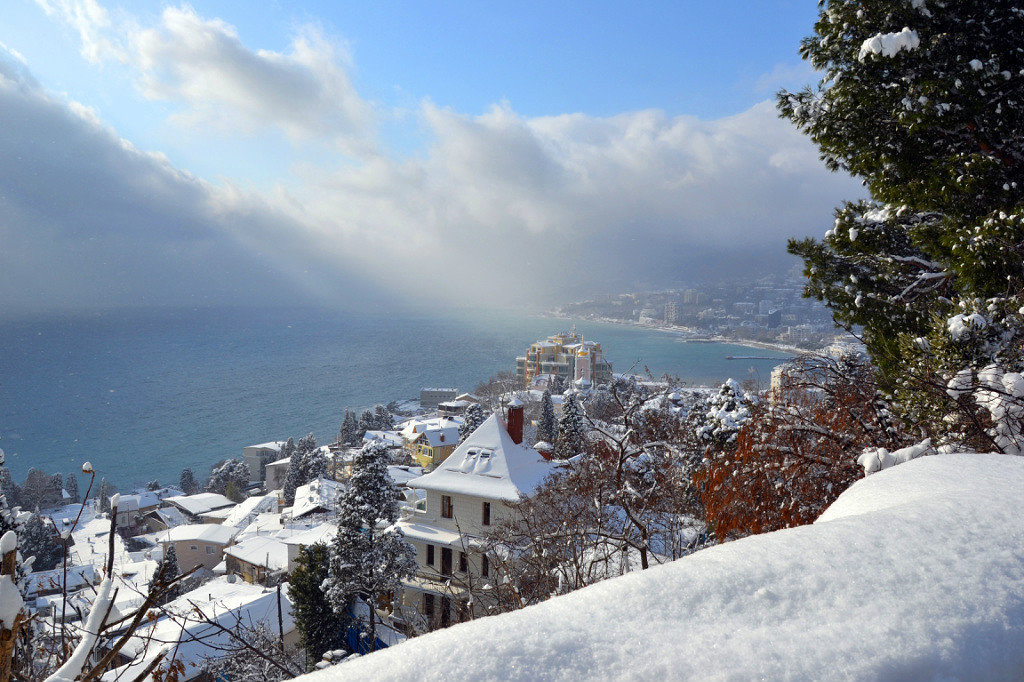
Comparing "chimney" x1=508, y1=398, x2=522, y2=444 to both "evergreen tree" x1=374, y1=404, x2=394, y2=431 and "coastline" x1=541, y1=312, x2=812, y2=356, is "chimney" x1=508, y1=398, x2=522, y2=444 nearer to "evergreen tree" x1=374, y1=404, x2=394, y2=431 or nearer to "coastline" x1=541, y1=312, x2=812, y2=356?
"coastline" x1=541, y1=312, x2=812, y2=356

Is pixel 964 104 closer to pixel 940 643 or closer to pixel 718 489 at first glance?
pixel 718 489

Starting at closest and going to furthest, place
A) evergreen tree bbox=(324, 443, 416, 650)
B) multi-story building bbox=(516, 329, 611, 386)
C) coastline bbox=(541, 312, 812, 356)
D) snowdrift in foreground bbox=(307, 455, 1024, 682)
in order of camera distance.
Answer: snowdrift in foreground bbox=(307, 455, 1024, 682) < evergreen tree bbox=(324, 443, 416, 650) < multi-story building bbox=(516, 329, 611, 386) < coastline bbox=(541, 312, 812, 356)

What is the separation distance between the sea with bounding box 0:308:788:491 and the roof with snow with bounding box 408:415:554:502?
18.2 meters

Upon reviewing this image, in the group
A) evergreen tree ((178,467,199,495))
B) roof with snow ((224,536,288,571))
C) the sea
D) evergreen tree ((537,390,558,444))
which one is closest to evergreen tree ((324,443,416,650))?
roof with snow ((224,536,288,571))

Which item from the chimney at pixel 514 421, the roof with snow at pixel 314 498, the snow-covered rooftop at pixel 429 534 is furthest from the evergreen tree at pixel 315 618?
the roof with snow at pixel 314 498

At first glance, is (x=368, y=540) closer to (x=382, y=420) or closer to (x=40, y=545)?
(x=40, y=545)

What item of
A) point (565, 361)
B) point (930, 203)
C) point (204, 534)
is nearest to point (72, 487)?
point (204, 534)

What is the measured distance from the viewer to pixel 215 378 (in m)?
94.7

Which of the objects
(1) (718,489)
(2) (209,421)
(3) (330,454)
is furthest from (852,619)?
(2) (209,421)

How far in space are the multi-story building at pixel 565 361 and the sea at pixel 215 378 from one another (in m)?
4.99

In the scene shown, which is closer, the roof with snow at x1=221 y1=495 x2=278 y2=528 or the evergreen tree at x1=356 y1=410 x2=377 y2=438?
the roof with snow at x1=221 y1=495 x2=278 y2=528

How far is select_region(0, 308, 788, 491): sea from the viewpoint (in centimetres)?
5862

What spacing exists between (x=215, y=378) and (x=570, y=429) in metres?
87.1

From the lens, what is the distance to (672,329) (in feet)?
389
